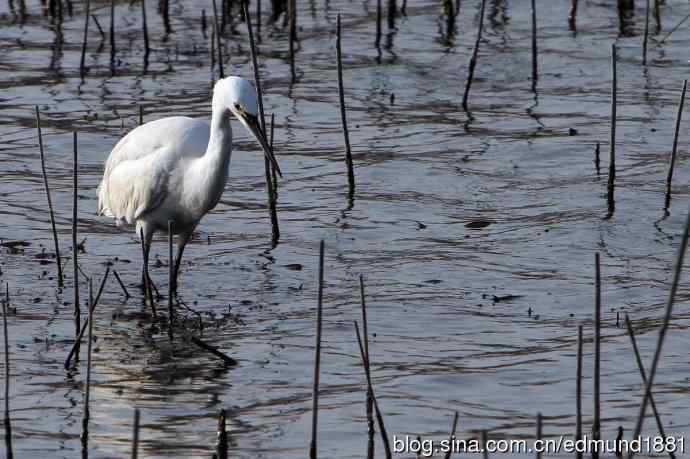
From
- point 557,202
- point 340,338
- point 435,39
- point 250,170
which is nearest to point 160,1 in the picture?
point 435,39

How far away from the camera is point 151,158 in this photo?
876 centimetres

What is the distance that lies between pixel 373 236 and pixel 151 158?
1.99 metres

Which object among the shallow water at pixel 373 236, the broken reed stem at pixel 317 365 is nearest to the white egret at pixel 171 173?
the shallow water at pixel 373 236

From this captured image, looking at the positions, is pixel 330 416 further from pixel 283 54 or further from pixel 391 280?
pixel 283 54

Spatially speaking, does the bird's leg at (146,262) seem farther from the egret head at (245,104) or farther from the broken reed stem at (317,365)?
the broken reed stem at (317,365)

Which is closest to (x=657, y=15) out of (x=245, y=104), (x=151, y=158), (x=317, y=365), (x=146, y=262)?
(x=151, y=158)

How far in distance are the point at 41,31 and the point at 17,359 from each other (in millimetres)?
10017

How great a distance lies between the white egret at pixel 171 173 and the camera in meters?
8.30

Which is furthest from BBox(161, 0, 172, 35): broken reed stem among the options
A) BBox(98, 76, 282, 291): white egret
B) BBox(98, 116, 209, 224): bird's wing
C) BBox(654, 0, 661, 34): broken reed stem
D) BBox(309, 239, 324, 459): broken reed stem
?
BBox(309, 239, 324, 459): broken reed stem

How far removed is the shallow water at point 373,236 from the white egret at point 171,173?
0.48 meters

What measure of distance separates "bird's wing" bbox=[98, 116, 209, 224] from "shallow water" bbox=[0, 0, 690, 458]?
59 centimetres

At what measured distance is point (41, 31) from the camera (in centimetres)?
1664

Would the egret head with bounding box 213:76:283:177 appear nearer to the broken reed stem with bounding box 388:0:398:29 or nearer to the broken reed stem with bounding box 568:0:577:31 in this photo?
the broken reed stem with bounding box 388:0:398:29

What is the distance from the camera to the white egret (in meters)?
8.30
